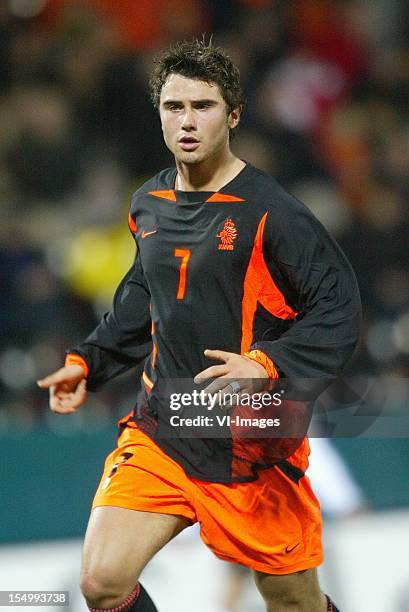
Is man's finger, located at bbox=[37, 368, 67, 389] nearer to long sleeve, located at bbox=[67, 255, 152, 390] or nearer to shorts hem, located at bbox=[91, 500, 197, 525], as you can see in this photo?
long sleeve, located at bbox=[67, 255, 152, 390]

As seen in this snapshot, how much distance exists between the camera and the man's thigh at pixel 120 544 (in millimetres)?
2680

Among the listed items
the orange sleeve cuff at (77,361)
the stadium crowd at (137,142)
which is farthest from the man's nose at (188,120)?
the stadium crowd at (137,142)

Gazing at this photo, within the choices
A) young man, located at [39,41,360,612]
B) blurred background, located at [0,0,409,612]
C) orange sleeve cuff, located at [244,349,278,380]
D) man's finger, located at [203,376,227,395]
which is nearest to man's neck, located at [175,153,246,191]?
young man, located at [39,41,360,612]

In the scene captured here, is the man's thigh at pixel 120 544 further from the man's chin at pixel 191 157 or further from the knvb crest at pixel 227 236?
the man's chin at pixel 191 157

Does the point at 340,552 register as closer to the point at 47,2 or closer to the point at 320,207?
the point at 320,207

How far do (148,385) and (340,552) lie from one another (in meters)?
1.21

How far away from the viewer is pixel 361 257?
5129 millimetres

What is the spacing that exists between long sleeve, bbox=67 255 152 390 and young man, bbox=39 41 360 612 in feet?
0.51

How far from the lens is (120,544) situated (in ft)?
8.83

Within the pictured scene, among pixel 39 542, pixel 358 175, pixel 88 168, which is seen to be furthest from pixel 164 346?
pixel 358 175

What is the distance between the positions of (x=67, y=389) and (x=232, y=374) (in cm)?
69

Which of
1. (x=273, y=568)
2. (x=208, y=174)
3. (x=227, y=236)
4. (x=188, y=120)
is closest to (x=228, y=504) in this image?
(x=273, y=568)

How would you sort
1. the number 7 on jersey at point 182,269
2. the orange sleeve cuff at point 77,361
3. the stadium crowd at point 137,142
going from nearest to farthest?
the number 7 on jersey at point 182,269, the orange sleeve cuff at point 77,361, the stadium crowd at point 137,142

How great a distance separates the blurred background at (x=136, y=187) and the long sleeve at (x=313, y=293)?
127cm
